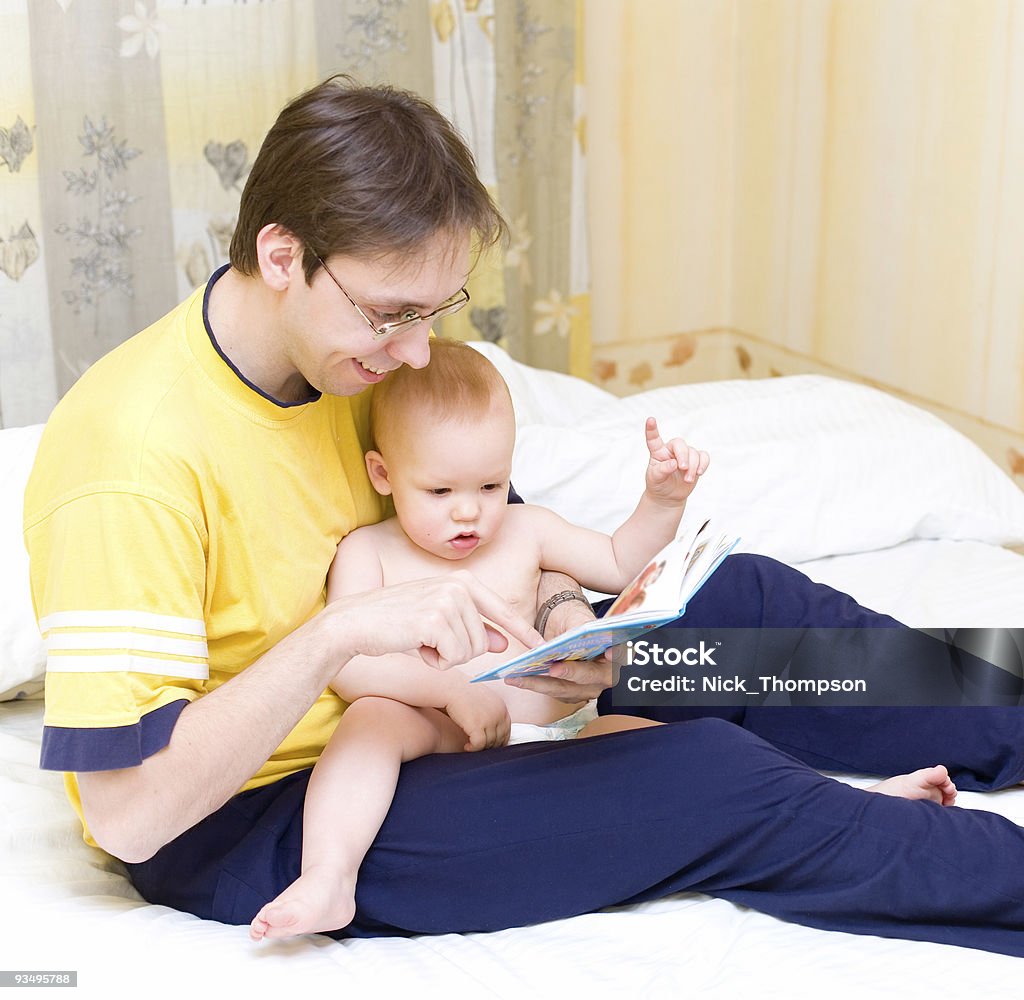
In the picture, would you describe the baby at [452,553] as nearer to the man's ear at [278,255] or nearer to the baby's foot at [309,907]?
the baby's foot at [309,907]

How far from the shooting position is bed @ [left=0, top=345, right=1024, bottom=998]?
1.10 metres

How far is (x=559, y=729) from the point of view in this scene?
57.0 inches

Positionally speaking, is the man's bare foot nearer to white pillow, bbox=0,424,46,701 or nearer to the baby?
the baby

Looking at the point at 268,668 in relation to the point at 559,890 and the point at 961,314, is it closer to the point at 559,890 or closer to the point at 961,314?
the point at 559,890

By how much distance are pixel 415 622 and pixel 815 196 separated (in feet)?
7.32

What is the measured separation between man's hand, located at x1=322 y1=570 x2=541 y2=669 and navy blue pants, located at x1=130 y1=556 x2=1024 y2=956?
0.18 metres

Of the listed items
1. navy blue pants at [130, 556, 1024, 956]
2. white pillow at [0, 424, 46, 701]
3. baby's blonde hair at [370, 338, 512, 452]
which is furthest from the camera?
white pillow at [0, 424, 46, 701]

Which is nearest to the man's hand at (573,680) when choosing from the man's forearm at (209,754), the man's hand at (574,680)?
the man's hand at (574,680)

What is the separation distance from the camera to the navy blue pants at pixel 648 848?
1.15 m

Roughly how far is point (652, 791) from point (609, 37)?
2.25 meters

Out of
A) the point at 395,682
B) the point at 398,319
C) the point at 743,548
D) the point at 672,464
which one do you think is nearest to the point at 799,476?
the point at 743,548

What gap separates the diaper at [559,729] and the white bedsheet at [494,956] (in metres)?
0.24

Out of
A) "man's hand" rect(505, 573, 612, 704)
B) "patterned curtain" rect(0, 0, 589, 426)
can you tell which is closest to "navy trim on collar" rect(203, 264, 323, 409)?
"man's hand" rect(505, 573, 612, 704)

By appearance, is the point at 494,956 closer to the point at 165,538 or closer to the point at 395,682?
the point at 395,682
